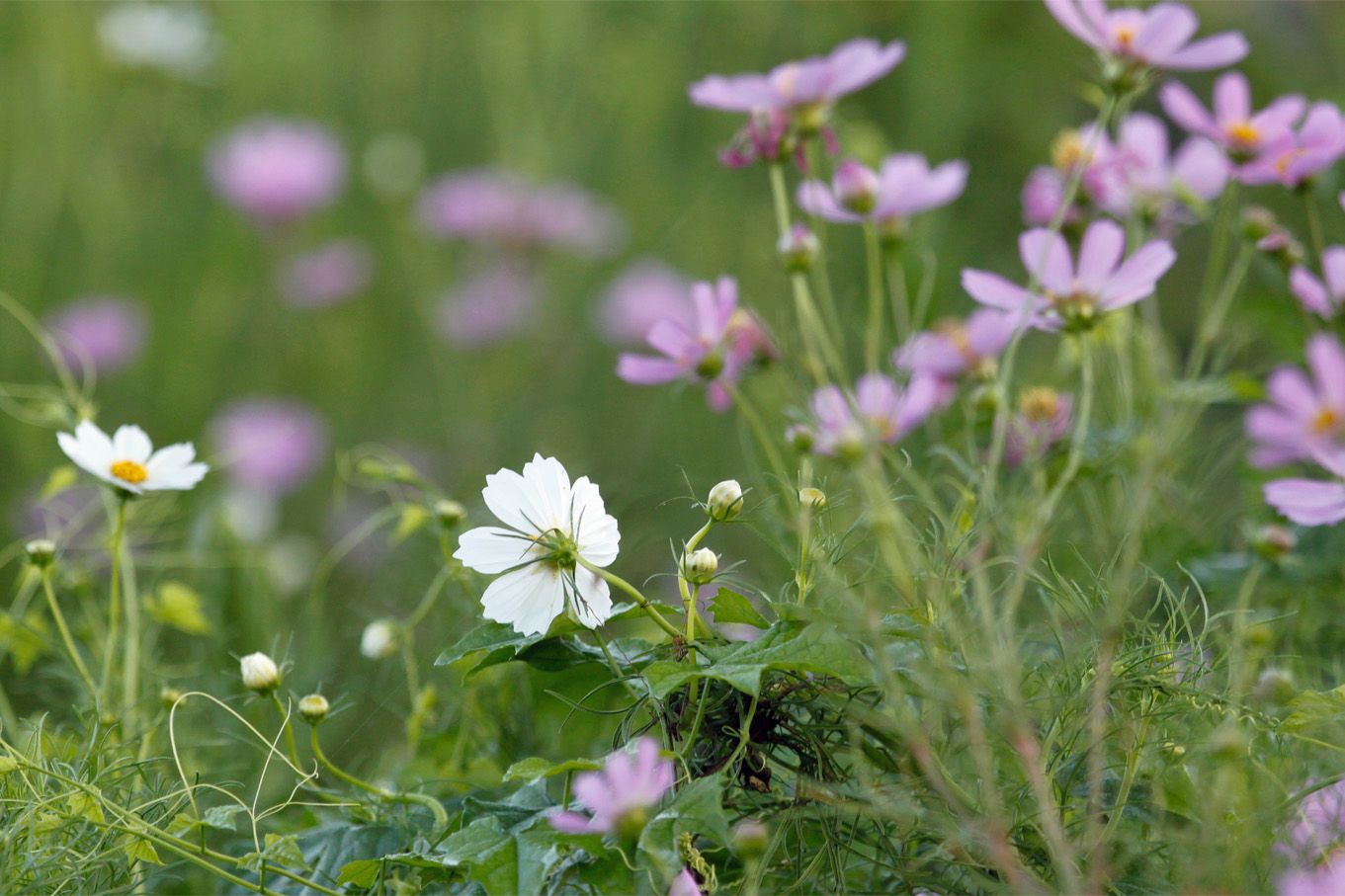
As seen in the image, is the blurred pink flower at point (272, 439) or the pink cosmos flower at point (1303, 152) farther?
the blurred pink flower at point (272, 439)

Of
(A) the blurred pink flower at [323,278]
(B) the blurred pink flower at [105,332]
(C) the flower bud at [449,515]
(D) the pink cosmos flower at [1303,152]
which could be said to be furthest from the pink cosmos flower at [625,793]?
(A) the blurred pink flower at [323,278]

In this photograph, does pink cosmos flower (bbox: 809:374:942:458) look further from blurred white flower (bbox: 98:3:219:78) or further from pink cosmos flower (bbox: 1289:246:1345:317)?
blurred white flower (bbox: 98:3:219:78)

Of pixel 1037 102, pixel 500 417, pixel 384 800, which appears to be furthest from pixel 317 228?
pixel 384 800

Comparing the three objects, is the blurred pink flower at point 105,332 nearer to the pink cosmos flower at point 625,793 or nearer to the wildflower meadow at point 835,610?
the wildflower meadow at point 835,610

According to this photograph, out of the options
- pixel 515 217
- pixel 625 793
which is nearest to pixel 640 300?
pixel 515 217

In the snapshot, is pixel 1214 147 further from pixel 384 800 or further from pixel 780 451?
pixel 384 800

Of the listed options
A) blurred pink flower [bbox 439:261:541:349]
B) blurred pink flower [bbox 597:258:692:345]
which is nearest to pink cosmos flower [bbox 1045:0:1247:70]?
blurred pink flower [bbox 597:258:692:345]
